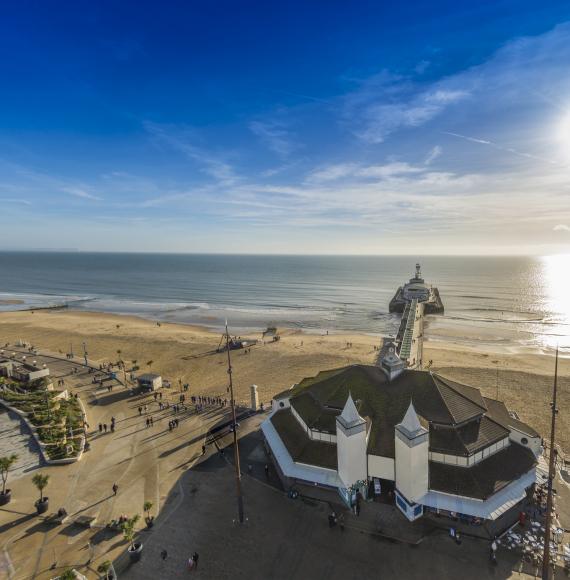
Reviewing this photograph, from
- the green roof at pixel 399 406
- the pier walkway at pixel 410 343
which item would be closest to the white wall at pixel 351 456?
the green roof at pixel 399 406

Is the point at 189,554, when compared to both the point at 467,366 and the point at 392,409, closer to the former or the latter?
the point at 392,409

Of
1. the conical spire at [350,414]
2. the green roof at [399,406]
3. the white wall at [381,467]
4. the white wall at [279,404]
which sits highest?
the conical spire at [350,414]

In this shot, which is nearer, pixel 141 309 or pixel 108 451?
pixel 108 451

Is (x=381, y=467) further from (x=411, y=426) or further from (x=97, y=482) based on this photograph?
(x=97, y=482)

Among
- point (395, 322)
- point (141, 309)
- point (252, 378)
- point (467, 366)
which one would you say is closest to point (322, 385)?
point (252, 378)

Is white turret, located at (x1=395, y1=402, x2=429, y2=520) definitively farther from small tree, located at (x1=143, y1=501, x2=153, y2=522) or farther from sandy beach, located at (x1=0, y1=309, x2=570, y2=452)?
sandy beach, located at (x1=0, y1=309, x2=570, y2=452)

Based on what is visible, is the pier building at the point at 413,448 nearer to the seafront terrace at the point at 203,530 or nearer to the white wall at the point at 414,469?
the white wall at the point at 414,469

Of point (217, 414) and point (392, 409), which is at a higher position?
point (392, 409)

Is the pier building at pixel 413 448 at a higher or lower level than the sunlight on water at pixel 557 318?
higher
